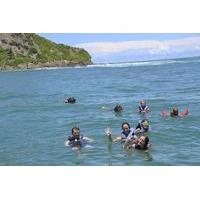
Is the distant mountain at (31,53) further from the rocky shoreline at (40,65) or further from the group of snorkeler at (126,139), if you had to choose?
the group of snorkeler at (126,139)

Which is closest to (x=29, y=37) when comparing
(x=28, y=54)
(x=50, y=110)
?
(x=28, y=54)

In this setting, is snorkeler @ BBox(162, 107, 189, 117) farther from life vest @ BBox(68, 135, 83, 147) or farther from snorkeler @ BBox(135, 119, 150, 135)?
life vest @ BBox(68, 135, 83, 147)

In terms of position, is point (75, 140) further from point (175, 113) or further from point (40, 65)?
point (40, 65)

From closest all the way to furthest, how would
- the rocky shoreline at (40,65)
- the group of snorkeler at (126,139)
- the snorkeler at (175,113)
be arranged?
the group of snorkeler at (126,139), the snorkeler at (175,113), the rocky shoreline at (40,65)

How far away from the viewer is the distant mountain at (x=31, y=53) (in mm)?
149750

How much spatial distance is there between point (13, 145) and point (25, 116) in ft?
35.9

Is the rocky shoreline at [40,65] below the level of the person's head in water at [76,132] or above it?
below

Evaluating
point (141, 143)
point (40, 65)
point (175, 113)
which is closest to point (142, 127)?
point (141, 143)

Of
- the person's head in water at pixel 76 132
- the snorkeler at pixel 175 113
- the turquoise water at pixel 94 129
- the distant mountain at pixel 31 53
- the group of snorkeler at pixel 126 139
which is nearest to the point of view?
the turquoise water at pixel 94 129

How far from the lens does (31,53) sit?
160 meters

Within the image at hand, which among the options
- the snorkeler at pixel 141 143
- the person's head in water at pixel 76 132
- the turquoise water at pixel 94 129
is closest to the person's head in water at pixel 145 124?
the turquoise water at pixel 94 129
